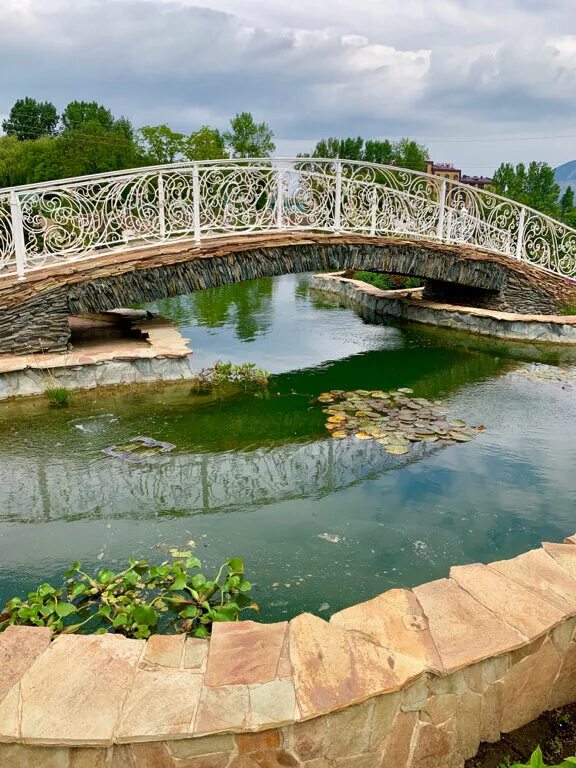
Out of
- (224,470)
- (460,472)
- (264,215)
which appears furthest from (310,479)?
(264,215)

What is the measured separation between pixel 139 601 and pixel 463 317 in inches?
310

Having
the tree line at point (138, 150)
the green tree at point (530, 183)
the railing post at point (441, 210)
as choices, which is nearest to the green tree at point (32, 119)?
the tree line at point (138, 150)

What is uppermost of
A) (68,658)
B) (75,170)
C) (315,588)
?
(75,170)

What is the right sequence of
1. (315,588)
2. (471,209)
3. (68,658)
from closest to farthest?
(68,658) → (315,588) → (471,209)

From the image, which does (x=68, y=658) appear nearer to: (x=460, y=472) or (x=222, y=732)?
(x=222, y=732)

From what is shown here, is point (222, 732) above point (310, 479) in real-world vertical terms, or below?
above

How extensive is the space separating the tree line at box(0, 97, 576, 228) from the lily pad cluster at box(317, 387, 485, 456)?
559 inches

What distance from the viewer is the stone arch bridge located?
6230mm

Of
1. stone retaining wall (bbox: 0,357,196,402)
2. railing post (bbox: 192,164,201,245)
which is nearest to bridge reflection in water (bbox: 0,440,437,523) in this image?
stone retaining wall (bbox: 0,357,196,402)

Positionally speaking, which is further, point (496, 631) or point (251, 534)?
point (251, 534)

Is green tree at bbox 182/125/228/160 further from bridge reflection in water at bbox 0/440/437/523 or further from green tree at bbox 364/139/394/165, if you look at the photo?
bridge reflection in water at bbox 0/440/437/523

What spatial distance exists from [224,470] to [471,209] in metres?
6.87

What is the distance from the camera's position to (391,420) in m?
5.43

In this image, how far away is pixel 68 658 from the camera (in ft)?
6.43
